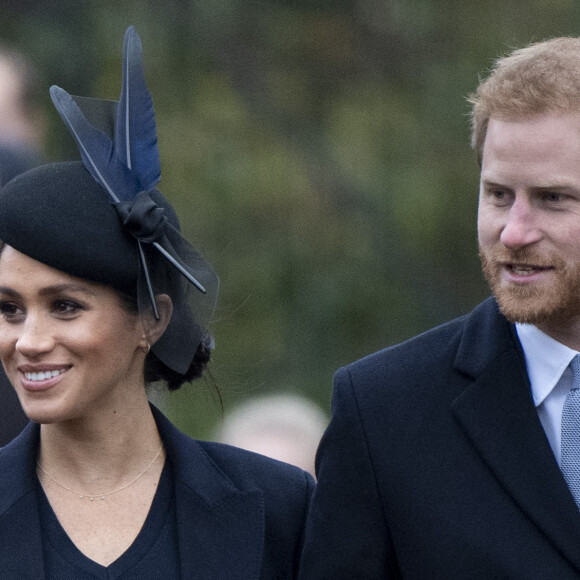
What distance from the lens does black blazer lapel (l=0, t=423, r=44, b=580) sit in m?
3.84

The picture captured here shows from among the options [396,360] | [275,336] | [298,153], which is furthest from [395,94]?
[396,360]

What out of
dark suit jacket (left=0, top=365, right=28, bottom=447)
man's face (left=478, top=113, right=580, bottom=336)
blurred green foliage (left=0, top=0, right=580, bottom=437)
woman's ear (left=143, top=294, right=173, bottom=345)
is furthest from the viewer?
blurred green foliage (left=0, top=0, right=580, bottom=437)

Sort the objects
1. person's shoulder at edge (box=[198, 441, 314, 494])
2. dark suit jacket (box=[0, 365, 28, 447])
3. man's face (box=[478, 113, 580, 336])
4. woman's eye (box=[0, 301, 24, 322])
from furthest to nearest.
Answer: dark suit jacket (box=[0, 365, 28, 447])
person's shoulder at edge (box=[198, 441, 314, 494])
woman's eye (box=[0, 301, 24, 322])
man's face (box=[478, 113, 580, 336])

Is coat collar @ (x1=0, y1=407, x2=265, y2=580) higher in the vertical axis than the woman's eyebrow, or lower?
lower

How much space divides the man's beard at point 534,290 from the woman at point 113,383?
2.61ft

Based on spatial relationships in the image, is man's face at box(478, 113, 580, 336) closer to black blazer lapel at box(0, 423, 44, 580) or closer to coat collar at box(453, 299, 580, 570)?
coat collar at box(453, 299, 580, 570)

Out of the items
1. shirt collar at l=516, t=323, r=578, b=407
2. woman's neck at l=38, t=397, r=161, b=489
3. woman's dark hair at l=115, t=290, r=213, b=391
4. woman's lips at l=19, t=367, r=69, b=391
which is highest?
shirt collar at l=516, t=323, r=578, b=407

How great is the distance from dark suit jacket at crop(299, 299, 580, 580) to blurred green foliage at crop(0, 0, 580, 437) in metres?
4.44

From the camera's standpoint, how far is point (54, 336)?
390 centimetres

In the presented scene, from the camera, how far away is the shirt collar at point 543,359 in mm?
3910

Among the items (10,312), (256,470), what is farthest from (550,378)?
(10,312)

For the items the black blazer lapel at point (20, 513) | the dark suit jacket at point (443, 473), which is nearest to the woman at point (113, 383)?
the black blazer lapel at point (20, 513)

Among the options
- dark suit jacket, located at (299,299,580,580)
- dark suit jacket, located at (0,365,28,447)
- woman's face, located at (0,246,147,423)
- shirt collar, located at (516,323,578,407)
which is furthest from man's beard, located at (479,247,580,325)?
dark suit jacket, located at (0,365,28,447)

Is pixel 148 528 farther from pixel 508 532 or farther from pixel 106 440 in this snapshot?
pixel 508 532
